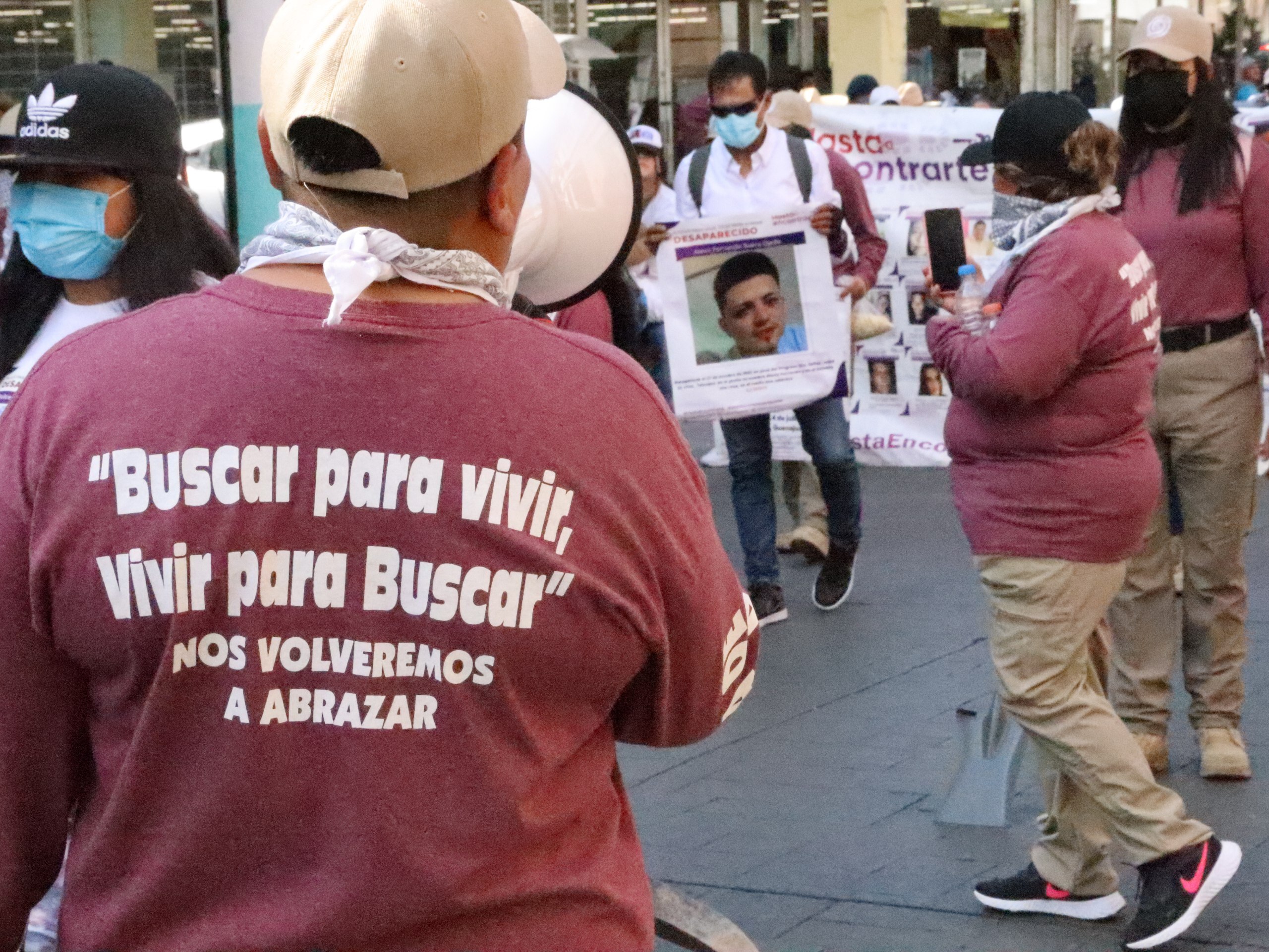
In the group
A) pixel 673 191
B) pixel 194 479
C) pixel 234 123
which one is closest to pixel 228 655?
pixel 194 479

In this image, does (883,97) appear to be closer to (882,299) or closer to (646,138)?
(882,299)

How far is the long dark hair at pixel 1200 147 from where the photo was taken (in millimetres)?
4836

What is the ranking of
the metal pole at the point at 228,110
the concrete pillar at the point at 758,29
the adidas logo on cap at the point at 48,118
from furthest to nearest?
the concrete pillar at the point at 758,29, the metal pole at the point at 228,110, the adidas logo on cap at the point at 48,118

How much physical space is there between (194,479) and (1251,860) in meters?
3.46

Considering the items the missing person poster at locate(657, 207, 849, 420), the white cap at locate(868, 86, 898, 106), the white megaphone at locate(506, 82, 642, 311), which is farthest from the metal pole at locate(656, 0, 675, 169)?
the white megaphone at locate(506, 82, 642, 311)

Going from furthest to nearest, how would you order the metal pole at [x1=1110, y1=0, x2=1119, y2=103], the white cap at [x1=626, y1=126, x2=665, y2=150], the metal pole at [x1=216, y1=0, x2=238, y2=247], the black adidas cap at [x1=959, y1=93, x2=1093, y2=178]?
the metal pole at [x1=1110, y1=0, x2=1119, y2=103] < the white cap at [x1=626, y1=126, x2=665, y2=150] < the metal pole at [x1=216, y1=0, x2=238, y2=247] < the black adidas cap at [x1=959, y1=93, x2=1093, y2=178]

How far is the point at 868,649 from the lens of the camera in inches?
255

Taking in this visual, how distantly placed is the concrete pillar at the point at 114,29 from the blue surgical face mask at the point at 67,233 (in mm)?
6403

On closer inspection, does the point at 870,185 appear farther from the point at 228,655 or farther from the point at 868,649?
the point at 228,655

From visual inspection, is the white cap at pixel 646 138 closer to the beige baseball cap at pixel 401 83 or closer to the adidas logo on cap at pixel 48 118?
the adidas logo on cap at pixel 48 118

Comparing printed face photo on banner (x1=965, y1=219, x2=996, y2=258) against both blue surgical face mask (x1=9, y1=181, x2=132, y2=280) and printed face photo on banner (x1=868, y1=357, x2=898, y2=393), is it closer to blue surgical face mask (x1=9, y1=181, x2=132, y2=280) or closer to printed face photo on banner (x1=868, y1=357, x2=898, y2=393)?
printed face photo on banner (x1=868, y1=357, x2=898, y2=393)

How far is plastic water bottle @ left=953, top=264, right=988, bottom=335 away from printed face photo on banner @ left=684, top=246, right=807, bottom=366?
8.92ft

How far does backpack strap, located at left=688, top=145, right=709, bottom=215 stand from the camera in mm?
7285

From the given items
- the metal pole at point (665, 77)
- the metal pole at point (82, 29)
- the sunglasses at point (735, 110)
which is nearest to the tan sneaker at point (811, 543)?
the sunglasses at point (735, 110)
